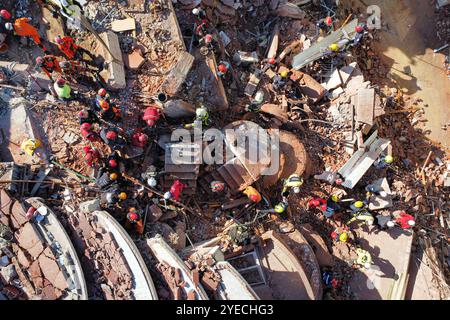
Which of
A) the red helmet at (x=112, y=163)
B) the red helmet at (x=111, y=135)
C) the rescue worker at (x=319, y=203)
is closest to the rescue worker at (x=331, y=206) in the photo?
→ the rescue worker at (x=319, y=203)

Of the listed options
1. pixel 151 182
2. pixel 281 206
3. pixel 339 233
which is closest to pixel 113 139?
pixel 151 182

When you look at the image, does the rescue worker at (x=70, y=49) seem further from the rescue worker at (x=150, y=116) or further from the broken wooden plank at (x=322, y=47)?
the broken wooden plank at (x=322, y=47)

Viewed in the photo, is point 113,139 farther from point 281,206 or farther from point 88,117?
point 281,206

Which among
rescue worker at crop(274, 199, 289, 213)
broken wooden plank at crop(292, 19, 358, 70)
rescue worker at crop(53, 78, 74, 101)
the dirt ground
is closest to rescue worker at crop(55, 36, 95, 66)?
rescue worker at crop(53, 78, 74, 101)

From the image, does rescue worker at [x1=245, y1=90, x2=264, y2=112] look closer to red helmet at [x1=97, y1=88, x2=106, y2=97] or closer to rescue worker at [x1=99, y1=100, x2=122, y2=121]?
rescue worker at [x1=99, y1=100, x2=122, y2=121]

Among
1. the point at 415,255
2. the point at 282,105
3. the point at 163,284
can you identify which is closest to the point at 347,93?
the point at 282,105

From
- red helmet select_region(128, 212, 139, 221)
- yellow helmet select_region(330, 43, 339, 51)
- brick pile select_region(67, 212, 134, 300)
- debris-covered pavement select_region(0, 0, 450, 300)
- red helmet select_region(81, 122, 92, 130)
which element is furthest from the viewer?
yellow helmet select_region(330, 43, 339, 51)
